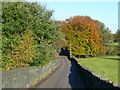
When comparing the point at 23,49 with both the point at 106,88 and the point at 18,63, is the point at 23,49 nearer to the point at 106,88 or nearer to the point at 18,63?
the point at 18,63

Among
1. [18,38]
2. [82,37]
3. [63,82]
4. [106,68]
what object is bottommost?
[106,68]

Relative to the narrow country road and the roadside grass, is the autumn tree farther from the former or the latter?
the narrow country road

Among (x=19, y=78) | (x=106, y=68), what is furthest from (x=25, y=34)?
(x=106, y=68)

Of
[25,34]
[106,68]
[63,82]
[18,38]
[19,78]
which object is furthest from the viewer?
[106,68]

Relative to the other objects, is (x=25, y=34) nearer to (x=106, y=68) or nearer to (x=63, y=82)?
(x=63, y=82)

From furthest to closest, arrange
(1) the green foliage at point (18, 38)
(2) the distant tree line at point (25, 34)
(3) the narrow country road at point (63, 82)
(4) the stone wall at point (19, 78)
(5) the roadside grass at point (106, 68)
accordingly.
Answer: (5) the roadside grass at point (106, 68) < (2) the distant tree line at point (25, 34) < (1) the green foliage at point (18, 38) < (3) the narrow country road at point (63, 82) < (4) the stone wall at point (19, 78)

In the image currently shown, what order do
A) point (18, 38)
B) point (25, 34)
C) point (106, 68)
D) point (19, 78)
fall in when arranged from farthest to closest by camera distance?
point (106, 68) → point (25, 34) → point (18, 38) → point (19, 78)

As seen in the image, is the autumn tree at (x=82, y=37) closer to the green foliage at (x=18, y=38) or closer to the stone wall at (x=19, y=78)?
the green foliage at (x=18, y=38)


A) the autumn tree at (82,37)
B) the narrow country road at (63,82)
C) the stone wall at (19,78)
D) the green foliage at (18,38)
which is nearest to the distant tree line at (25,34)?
the green foliage at (18,38)

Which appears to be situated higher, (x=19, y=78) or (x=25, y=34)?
(x=25, y=34)

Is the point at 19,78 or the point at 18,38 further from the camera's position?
the point at 18,38

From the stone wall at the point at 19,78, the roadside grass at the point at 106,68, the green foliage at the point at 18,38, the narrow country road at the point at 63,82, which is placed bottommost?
the roadside grass at the point at 106,68

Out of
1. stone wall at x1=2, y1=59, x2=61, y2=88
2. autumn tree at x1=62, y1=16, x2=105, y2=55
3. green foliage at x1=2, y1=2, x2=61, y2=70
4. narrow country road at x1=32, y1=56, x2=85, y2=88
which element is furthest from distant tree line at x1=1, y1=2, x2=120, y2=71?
autumn tree at x1=62, y1=16, x2=105, y2=55

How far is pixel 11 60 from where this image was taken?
2017cm
